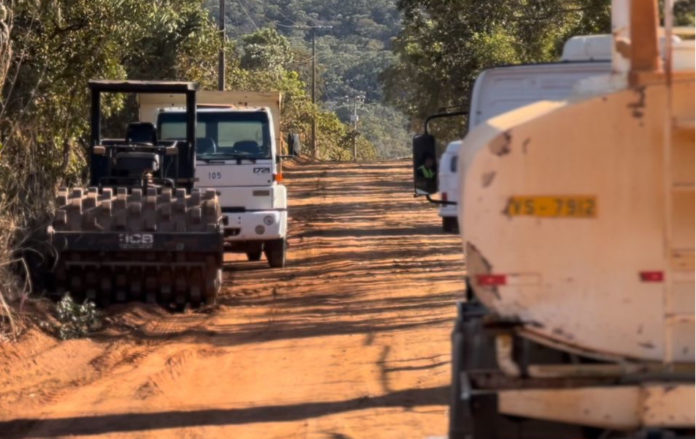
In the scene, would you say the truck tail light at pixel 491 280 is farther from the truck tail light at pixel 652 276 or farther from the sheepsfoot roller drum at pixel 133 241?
the sheepsfoot roller drum at pixel 133 241

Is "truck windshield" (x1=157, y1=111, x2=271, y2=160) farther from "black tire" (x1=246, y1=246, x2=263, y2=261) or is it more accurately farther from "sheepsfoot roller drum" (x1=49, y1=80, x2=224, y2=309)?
"sheepsfoot roller drum" (x1=49, y1=80, x2=224, y2=309)

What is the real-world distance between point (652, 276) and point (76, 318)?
27.0 feet

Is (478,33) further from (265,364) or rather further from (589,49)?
(589,49)

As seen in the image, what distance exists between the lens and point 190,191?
13.2m

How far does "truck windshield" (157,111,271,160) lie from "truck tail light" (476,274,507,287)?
11.1 meters

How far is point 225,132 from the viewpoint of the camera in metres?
16.2

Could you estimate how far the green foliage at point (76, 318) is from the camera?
11672 mm

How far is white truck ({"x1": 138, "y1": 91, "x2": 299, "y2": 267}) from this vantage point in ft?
51.6

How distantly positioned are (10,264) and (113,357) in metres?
2.02

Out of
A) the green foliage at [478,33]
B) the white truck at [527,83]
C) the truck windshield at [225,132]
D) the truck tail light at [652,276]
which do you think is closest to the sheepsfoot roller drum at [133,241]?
the truck windshield at [225,132]

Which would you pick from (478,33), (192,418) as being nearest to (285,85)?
(478,33)

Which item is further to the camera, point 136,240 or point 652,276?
point 136,240

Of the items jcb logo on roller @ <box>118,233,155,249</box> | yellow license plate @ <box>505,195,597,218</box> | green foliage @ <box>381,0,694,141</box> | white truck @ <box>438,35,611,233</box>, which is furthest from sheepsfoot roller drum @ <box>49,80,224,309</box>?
green foliage @ <box>381,0,694,141</box>

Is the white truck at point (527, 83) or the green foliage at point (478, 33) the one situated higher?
the green foliage at point (478, 33)
